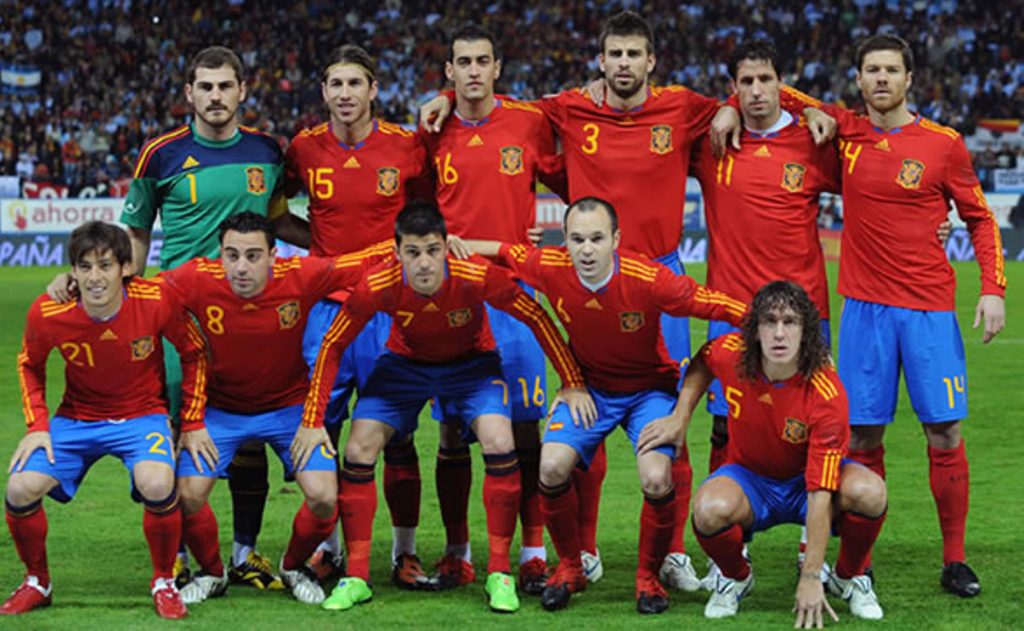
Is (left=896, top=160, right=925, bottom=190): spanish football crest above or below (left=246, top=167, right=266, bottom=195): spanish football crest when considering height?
above

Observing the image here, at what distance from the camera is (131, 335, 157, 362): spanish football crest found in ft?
19.1

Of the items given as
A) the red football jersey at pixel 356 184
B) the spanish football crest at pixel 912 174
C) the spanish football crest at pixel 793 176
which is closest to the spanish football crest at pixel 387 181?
the red football jersey at pixel 356 184

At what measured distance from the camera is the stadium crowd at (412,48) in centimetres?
2891

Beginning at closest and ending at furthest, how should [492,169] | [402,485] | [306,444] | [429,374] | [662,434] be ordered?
[662,434] → [306,444] → [429,374] → [402,485] → [492,169]

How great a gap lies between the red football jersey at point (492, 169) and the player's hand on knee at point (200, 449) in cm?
144

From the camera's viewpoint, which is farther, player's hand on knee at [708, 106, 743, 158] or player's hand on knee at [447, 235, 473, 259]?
player's hand on knee at [708, 106, 743, 158]

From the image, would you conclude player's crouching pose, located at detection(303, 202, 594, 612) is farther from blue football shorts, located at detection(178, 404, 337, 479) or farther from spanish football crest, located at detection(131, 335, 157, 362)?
spanish football crest, located at detection(131, 335, 157, 362)

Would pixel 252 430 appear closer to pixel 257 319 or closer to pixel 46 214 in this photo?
pixel 257 319

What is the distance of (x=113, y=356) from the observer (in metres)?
5.81

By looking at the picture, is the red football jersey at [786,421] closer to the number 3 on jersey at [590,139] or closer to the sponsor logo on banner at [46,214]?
the number 3 on jersey at [590,139]

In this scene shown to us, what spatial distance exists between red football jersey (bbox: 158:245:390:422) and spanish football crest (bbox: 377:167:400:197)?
471 millimetres

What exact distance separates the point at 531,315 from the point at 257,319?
43.8 inches

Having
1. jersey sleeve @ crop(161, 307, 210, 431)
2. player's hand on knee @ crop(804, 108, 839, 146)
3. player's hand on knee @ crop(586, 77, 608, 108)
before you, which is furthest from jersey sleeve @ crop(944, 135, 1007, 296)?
jersey sleeve @ crop(161, 307, 210, 431)

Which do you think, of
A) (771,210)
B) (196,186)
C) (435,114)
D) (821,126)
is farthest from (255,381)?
(821,126)
